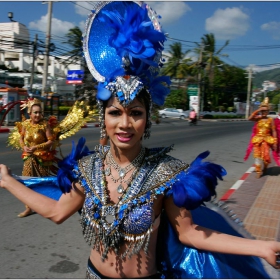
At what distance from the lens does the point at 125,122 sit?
1.70 m

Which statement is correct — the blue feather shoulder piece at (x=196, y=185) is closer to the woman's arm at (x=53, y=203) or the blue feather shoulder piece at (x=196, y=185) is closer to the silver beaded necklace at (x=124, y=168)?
the silver beaded necklace at (x=124, y=168)

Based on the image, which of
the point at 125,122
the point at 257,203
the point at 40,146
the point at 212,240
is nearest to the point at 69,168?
the point at 125,122

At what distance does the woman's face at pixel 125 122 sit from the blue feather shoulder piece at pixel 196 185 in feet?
1.00

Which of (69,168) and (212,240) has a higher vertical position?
(69,168)

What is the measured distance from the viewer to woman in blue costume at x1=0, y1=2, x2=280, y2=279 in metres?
1.68

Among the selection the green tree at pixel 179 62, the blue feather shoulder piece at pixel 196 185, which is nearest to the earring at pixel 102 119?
the blue feather shoulder piece at pixel 196 185

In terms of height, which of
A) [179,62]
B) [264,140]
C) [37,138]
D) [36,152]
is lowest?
[36,152]

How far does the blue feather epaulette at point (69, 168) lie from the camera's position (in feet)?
6.06

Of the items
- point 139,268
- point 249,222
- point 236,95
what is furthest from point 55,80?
point 139,268

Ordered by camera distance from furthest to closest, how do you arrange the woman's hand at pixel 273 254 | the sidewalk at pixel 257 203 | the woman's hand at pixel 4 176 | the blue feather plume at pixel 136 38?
1. the sidewalk at pixel 257 203
2. the woman's hand at pixel 4 176
3. the blue feather plume at pixel 136 38
4. the woman's hand at pixel 273 254

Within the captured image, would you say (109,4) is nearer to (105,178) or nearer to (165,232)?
(105,178)

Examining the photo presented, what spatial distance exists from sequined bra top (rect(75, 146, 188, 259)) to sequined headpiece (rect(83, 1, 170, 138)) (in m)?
0.28

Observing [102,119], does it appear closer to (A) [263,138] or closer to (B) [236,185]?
(B) [236,185]

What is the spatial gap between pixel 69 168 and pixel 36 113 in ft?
12.6
